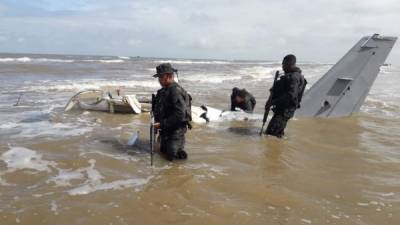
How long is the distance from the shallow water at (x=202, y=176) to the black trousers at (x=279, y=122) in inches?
12.5

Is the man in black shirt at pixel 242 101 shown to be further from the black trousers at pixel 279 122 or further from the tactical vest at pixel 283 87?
the tactical vest at pixel 283 87

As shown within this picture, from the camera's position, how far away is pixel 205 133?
29.2ft

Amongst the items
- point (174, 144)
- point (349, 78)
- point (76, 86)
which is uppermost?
point (349, 78)

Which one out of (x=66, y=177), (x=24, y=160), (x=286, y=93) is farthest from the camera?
(x=286, y=93)

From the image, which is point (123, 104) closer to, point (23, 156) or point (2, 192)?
point (23, 156)

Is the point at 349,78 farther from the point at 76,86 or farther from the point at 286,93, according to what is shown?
the point at 76,86

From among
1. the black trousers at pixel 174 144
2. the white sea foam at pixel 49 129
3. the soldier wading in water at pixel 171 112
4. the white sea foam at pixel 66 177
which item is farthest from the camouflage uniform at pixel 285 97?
the white sea foam at pixel 66 177

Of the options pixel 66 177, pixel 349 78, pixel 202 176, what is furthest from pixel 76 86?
pixel 202 176

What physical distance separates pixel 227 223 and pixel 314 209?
3.45ft

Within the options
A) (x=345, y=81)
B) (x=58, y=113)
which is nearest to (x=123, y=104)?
(x=58, y=113)

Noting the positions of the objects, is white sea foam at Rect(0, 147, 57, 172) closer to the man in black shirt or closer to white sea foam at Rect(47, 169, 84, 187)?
white sea foam at Rect(47, 169, 84, 187)

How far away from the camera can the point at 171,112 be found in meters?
6.68

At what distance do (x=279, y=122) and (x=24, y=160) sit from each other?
14.8 ft

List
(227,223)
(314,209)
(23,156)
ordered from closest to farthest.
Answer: (227,223) → (314,209) → (23,156)
